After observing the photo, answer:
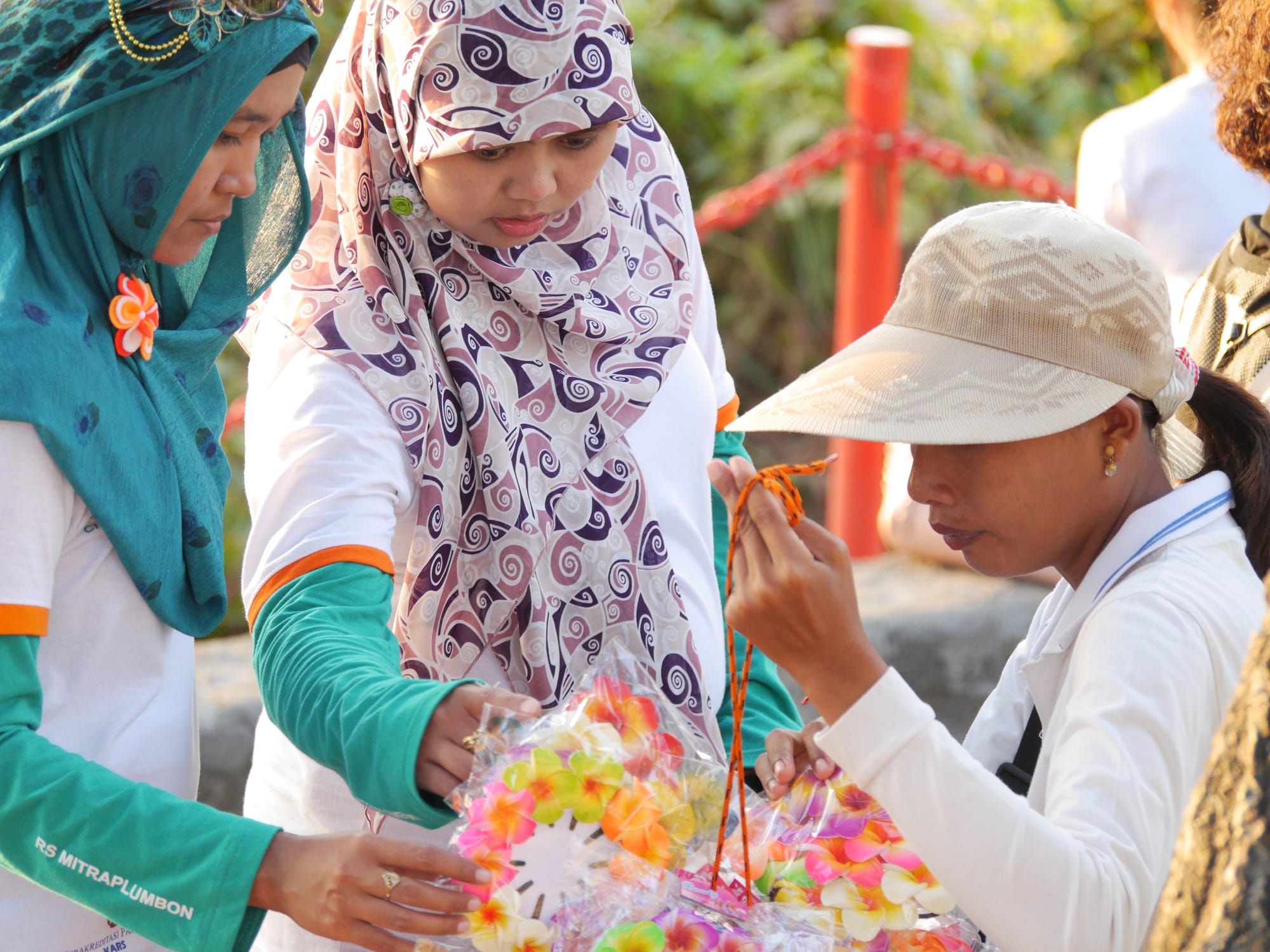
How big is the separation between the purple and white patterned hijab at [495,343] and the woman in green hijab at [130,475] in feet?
0.43

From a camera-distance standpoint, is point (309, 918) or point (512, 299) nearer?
point (309, 918)

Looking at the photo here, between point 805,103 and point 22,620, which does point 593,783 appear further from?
point 805,103

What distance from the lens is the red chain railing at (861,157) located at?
4.13 metres

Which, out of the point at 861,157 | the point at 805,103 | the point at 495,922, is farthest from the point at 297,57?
the point at 805,103

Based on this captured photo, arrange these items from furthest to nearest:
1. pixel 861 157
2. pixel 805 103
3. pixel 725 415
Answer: pixel 805 103 → pixel 861 157 → pixel 725 415

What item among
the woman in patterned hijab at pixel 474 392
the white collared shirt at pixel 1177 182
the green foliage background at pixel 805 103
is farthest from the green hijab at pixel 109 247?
the green foliage background at pixel 805 103

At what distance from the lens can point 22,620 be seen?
1443 millimetres

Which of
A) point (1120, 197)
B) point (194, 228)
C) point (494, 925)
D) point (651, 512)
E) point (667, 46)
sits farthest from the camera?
point (667, 46)

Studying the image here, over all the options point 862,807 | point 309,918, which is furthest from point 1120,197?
point 309,918

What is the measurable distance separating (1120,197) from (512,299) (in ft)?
5.13

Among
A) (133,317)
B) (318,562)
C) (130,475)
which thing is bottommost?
(318,562)

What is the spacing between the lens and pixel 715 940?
4.54 ft

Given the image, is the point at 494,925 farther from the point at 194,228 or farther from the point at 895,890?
the point at 194,228

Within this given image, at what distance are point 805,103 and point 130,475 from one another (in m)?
5.37
